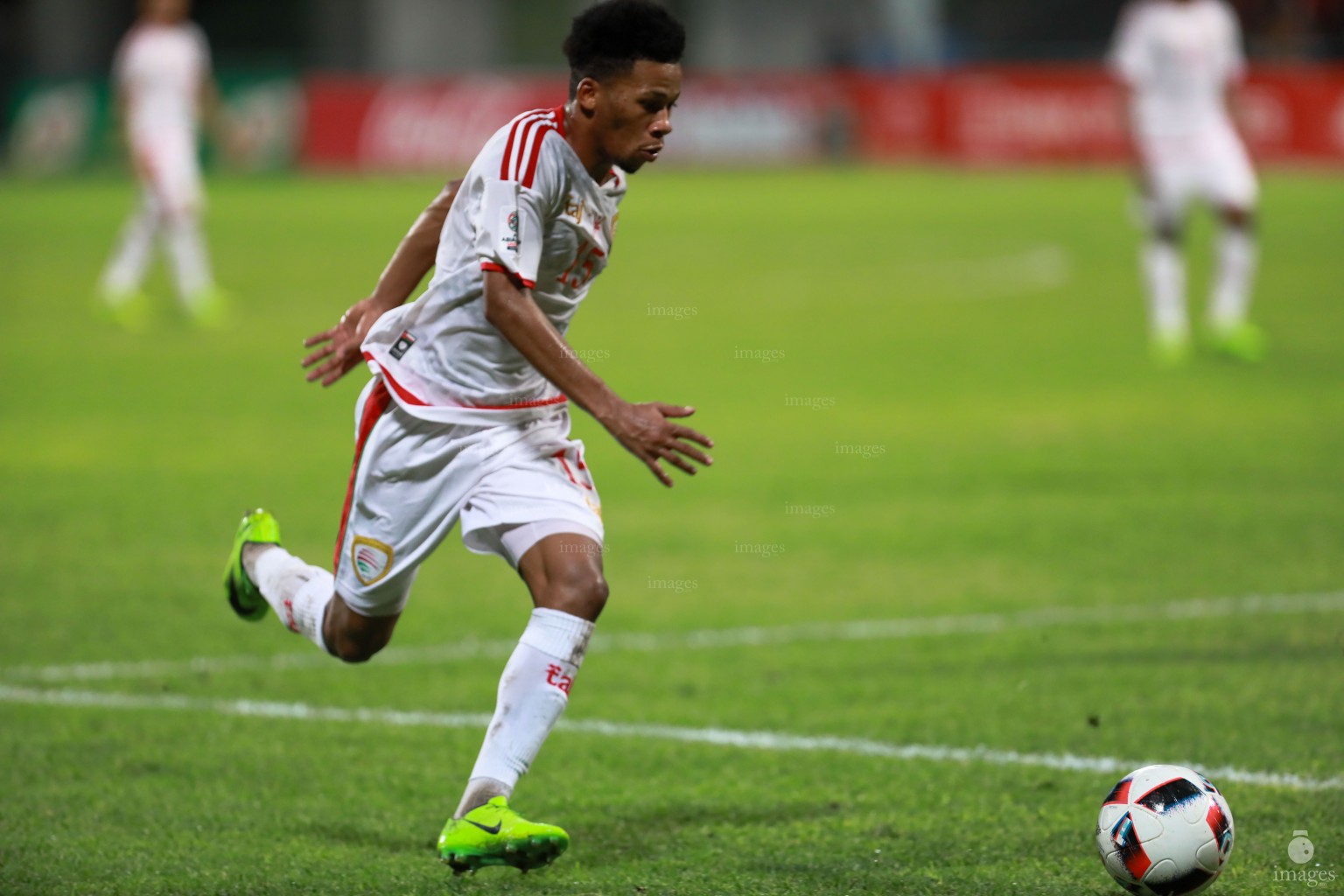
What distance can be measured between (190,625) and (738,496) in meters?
3.31

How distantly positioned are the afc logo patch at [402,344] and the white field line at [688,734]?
1.44 metres

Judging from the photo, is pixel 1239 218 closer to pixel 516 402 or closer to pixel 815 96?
pixel 516 402

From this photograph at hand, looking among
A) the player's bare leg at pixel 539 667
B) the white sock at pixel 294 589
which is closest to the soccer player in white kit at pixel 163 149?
the white sock at pixel 294 589

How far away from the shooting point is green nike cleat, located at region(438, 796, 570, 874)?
3.90 metres

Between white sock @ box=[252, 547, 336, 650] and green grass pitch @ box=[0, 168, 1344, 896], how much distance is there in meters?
0.44

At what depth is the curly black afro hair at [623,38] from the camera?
13.8 feet

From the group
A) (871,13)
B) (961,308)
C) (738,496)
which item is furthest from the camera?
(871,13)

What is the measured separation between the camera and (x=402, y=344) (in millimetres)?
4547

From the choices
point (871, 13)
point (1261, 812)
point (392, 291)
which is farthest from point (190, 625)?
point (871, 13)

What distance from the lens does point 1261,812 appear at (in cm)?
459

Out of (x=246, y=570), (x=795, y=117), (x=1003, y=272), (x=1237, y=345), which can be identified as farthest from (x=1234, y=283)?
(x=795, y=117)

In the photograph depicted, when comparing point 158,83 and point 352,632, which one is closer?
point 352,632

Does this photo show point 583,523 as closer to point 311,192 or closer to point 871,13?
point 311,192

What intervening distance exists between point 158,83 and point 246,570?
38.8 ft
